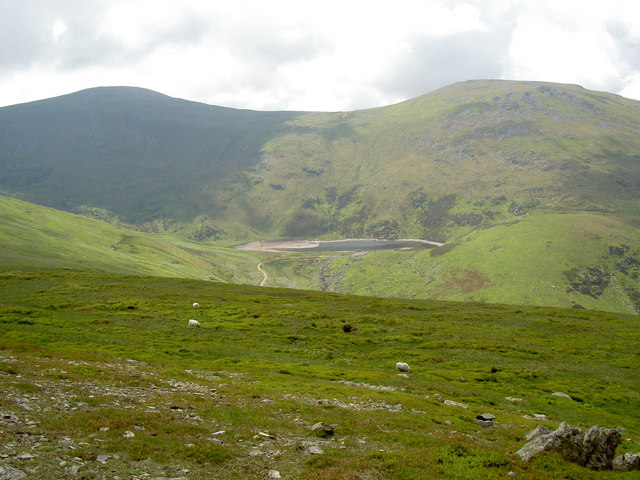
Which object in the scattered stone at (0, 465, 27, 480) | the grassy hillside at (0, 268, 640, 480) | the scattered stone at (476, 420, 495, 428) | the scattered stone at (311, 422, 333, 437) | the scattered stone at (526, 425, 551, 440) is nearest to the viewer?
the scattered stone at (0, 465, 27, 480)

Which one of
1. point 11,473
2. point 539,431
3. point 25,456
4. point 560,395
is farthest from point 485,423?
→ point 11,473

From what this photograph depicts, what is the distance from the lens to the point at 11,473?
1486 cm

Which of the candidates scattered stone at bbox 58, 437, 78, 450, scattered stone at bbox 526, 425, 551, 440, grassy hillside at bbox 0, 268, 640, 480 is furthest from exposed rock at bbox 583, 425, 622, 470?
scattered stone at bbox 58, 437, 78, 450

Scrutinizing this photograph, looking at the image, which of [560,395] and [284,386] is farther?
[560,395]

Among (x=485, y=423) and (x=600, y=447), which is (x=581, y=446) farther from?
(x=485, y=423)

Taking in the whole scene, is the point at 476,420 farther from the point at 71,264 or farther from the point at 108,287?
the point at 71,264

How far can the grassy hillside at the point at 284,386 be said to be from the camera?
2022 cm

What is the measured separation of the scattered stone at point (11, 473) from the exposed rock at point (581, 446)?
24344 mm

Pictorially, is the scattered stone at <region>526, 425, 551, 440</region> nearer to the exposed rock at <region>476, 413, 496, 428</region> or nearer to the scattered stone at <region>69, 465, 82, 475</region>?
the exposed rock at <region>476, 413, 496, 428</region>

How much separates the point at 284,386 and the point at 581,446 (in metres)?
24.0

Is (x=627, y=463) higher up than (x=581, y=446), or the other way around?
(x=581, y=446)

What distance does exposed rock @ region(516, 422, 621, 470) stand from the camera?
2334 centimetres

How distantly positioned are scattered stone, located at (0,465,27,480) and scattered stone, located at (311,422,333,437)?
15826 mm

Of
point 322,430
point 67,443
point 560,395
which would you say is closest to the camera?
point 67,443
